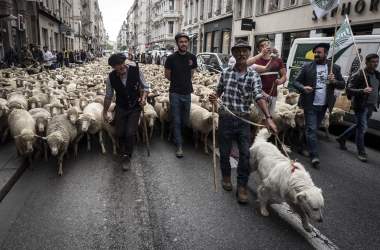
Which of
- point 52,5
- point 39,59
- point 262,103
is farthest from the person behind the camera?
point 52,5

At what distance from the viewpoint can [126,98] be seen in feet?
17.6

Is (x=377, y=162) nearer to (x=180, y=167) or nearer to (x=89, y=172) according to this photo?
(x=180, y=167)

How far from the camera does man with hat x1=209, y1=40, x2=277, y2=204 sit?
4062mm

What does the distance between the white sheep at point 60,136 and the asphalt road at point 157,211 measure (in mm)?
339

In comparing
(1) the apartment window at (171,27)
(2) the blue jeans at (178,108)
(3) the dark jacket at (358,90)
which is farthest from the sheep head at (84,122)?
(1) the apartment window at (171,27)

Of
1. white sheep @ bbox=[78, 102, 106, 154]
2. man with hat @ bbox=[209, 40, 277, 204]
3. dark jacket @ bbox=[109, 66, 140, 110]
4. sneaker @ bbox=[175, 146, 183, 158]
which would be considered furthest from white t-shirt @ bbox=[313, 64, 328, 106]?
white sheep @ bbox=[78, 102, 106, 154]

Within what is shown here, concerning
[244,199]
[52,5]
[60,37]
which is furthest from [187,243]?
[60,37]

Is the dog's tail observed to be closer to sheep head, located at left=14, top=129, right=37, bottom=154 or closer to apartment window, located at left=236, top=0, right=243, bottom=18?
sheep head, located at left=14, top=129, right=37, bottom=154

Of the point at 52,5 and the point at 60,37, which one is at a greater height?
the point at 52,5

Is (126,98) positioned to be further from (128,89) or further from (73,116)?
(73,116)

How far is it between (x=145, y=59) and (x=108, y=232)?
40674 mm

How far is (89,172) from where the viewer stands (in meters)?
5.43

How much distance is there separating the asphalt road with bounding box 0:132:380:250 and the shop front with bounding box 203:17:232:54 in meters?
26.0

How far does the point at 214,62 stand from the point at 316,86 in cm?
1090
